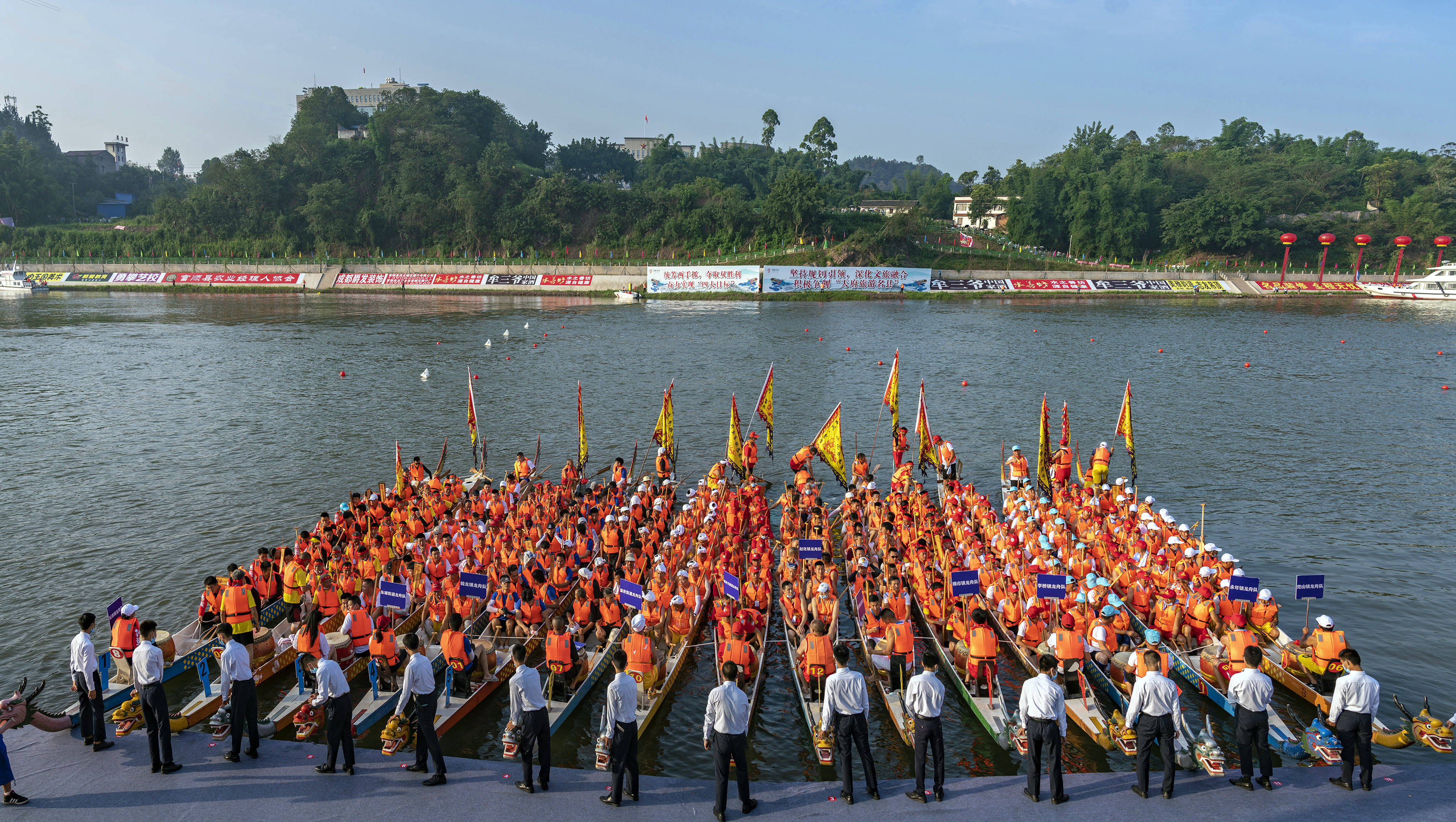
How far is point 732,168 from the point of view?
4897 inches

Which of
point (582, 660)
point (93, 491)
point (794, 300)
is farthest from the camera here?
point (794, 300)

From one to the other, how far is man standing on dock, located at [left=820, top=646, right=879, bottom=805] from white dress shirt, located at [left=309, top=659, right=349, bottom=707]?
5151mm

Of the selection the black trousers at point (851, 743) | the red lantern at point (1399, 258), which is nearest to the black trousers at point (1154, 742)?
the black trousers at point (851, 743)

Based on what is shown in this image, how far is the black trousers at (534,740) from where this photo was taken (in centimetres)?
875

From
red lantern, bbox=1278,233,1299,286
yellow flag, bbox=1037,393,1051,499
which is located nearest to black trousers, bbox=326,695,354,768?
yellow flag, bbox=1037,393,1051,499

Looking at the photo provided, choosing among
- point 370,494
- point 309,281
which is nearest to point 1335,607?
point 370,494

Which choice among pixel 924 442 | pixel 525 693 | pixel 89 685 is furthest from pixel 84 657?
pixel 924 442

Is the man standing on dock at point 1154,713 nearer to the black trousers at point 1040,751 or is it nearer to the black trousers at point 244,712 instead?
the black trousers at point 1040,751

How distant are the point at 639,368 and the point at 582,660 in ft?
97.9

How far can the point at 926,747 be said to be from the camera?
8906 mm

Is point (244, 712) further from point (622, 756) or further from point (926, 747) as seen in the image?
point (926, 747)

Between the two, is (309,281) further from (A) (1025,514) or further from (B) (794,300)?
(A) (1025,514)

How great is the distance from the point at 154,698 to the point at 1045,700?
9459 mm

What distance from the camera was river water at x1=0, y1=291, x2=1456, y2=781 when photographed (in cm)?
1455
